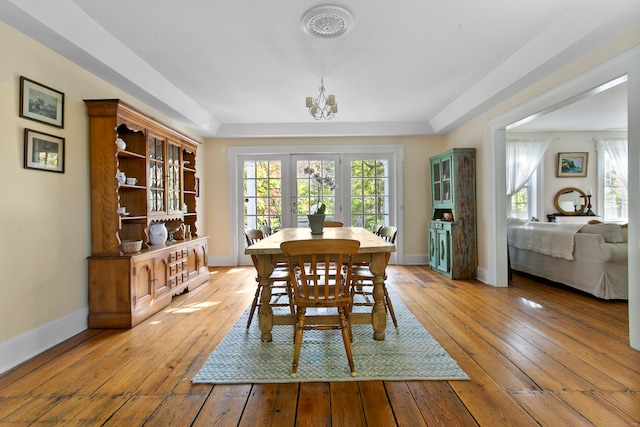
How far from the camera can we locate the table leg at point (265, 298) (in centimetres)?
250

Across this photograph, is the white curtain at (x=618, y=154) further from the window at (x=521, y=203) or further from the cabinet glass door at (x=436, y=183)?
the cabinet glass door at (x=436, y=183)

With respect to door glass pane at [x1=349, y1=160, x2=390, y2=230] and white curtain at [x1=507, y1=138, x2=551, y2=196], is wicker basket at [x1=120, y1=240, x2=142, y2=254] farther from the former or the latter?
white curtain at [x1=507, y1=138, x2=551, y2=196]

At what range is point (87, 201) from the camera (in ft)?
9.89

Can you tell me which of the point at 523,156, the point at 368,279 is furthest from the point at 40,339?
the point at 523,156

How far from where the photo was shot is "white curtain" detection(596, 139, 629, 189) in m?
6.51

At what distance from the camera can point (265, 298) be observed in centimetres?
255

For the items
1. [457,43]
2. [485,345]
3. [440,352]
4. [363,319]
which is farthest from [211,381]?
[457,43]

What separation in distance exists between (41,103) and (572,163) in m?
8.32

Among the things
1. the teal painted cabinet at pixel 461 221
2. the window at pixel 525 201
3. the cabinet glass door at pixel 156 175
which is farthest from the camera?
the window at pixel 525 201

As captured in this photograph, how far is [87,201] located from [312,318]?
2.33 metres

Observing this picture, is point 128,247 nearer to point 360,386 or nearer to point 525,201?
point 360,386

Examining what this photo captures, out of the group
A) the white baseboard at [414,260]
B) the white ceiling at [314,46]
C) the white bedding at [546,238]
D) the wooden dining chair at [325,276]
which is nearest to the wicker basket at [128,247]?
the white ceiling at [314,46]

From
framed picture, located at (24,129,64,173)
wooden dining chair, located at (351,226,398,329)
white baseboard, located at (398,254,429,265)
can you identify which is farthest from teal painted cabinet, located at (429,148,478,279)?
framed picture, located at (24,129,64,173)

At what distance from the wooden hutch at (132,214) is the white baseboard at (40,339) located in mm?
125
